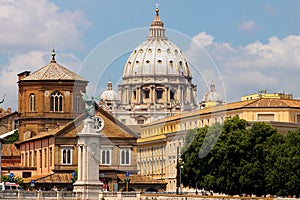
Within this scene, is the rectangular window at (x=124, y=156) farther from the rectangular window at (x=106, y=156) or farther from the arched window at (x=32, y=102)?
Answer: the arched window at (x=32, y=102)

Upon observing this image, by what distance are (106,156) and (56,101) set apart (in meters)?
26.1

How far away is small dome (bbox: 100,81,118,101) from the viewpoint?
7746 cm

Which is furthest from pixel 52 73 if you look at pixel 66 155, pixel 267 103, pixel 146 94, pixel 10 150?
pixel 146 94

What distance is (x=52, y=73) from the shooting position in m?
144

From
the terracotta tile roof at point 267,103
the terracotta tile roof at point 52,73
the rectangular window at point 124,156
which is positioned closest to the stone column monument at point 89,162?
the rectangular window at point 124,156

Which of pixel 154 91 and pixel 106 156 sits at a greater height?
pixel 154 91

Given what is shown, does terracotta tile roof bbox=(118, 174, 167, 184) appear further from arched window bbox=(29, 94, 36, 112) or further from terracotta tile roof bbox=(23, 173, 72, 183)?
arched window bbox=(29, 94, 36, 112)

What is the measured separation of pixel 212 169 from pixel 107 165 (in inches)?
629

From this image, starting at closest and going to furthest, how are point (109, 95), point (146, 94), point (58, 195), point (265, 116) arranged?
point (58, 195), point (109, 95), point (146, 94), point (265, 116)

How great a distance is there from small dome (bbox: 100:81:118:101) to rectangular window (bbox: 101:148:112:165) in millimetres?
20447

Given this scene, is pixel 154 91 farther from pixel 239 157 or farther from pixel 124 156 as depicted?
pixel 124 156

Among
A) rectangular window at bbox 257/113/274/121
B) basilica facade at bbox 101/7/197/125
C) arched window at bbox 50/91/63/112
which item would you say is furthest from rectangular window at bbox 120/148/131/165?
rectangular window at bbox 257/113/274/121

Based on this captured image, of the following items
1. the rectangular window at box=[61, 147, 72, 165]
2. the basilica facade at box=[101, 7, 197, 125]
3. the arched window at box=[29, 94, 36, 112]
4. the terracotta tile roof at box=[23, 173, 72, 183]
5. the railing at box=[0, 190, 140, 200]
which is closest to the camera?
the basilica facade at box=[101, 7, 197, 125]

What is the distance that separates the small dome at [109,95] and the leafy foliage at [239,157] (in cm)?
1157
